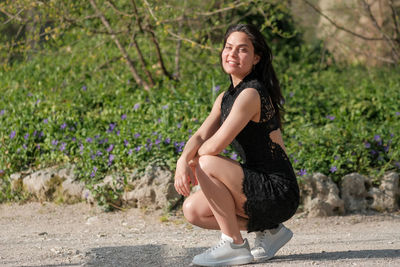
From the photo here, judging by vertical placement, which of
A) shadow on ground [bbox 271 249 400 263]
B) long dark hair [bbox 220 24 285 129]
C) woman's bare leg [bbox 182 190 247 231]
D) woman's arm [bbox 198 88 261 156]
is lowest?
shadow on ground [bbox 271 249 400 263]

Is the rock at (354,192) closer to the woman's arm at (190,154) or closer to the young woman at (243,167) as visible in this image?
the young woman at (243,167)

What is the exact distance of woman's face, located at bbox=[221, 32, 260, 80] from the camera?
10.4 feet

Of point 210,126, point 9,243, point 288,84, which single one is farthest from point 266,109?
point 288,84

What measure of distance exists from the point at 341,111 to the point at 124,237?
110 inches

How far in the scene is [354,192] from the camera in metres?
4.81

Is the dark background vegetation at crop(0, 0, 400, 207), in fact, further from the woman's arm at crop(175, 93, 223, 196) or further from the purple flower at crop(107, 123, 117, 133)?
the woman's arm at crop(175, 93, 223, 196)

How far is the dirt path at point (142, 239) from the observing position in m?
3.32

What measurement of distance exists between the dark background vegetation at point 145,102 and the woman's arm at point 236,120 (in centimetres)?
178

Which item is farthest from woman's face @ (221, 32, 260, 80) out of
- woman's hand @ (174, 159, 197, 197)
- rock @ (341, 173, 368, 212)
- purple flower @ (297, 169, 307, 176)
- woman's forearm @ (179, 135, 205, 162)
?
rock @ (341, 173, 368, 212)

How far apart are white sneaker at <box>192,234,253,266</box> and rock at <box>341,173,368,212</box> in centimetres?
195

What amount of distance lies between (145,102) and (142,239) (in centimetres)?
233

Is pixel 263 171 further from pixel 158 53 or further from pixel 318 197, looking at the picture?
pixel 158 53

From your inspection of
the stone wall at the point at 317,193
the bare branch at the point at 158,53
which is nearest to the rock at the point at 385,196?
the stone wall at the point at 317,193

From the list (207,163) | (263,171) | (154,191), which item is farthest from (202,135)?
(154,191)
